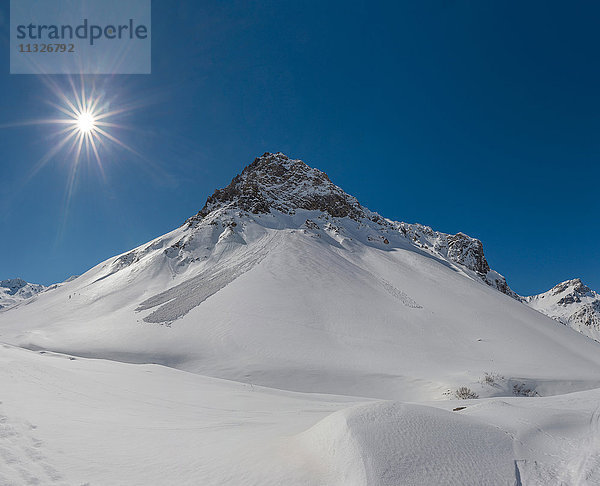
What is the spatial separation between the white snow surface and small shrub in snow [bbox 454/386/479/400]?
0.29 meters

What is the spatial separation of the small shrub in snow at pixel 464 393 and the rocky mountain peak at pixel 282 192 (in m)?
46.7

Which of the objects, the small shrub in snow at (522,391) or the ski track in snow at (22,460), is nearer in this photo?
the ski track in snow at (22,460)

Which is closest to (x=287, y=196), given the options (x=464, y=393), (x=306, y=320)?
(x=306, y=320)

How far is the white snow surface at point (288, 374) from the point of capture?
3.96m

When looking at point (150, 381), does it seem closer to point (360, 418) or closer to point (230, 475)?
point (230, 475)

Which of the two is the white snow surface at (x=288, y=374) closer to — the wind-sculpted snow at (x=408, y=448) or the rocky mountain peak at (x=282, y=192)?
the wind-sculpted snow at (x=408, y=448)

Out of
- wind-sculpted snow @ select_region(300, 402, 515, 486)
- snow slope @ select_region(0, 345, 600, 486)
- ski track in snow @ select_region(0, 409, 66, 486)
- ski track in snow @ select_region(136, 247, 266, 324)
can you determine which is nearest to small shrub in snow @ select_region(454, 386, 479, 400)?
snow slope @ select_region(0, 345, 600, 486)

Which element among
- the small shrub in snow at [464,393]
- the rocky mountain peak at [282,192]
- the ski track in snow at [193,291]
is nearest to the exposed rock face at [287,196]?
the rocky mountain peak at [282,192]

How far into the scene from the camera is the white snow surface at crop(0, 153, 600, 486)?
13.0 ft

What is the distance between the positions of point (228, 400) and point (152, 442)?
14.4 feet

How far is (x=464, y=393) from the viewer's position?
1363cm

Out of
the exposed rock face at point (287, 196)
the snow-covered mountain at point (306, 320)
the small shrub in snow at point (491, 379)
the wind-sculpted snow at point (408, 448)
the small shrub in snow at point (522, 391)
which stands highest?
the exposed rock face at point (287, 196)

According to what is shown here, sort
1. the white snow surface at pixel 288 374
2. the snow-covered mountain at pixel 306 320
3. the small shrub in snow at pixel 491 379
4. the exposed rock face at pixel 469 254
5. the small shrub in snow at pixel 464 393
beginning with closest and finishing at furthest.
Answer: the white snow surface at pixel 288 374 < the small shrub in snow at pixel 464 393 < the small shrub in snow at pixel 491 379 < the snow-covered mountain at pixel 306 320 < the exposed rock face at pixel 469 254

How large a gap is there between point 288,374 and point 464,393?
347 inches
